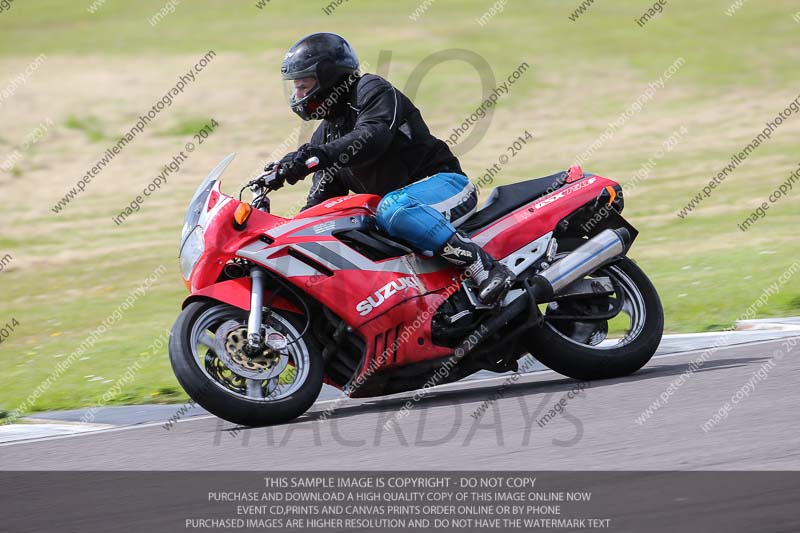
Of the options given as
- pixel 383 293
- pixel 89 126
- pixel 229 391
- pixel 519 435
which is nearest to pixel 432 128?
pixel 89 126

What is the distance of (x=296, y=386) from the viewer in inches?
273

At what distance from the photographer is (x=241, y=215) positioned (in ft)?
22.7

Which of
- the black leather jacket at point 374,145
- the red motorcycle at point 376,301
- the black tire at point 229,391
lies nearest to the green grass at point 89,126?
the black leather jacket at point 374,145

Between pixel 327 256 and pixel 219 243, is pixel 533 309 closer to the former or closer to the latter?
pixel 327 256

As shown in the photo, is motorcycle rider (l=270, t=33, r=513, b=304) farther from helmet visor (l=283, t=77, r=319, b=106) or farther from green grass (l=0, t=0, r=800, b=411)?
green grass (l=0, t=0, r=800, b=411)

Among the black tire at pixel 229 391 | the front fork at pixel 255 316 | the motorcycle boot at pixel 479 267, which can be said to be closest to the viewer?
the black tire at pixel 229 391

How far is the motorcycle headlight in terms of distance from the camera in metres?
6.97

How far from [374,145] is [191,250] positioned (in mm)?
1165

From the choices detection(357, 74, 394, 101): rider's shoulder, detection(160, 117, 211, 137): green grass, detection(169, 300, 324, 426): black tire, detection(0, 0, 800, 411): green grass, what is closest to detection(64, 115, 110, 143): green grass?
detection(0, 0, 800, 411): green grass

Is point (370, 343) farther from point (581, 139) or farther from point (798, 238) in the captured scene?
point (581, 139)

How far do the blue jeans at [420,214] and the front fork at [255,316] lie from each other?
82 cm

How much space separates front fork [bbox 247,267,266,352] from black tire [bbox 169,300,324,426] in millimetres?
148

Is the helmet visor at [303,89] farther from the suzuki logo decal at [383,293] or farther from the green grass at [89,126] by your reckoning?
the green grass at [89,126]

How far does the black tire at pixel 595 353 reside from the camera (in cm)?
748
